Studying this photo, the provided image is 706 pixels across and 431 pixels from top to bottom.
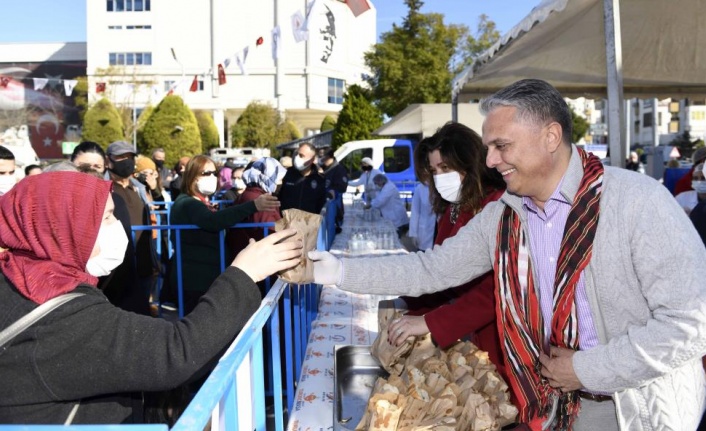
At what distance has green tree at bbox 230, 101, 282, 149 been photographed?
147 ft

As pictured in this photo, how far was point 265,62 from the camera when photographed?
54906 millimetres

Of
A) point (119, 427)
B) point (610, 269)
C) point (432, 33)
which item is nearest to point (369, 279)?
point (610, 269)

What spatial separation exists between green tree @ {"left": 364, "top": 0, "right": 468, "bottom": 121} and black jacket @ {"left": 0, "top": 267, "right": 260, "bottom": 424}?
90.4 ft

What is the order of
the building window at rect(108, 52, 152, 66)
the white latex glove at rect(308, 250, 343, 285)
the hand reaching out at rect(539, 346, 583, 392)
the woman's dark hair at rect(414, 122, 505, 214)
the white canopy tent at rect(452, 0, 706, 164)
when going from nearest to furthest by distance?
1. the hand reaching out at rect(539, 346, 583, 392)
2. the white latex glove at rect(308, 250, 343, 285)
3. the woman's dark hair at rect(414, 122, 505, 214)
4. the white canopy tent at rect(452, 0, 706, 164)
5. the building window at rect(108, 52, 152, 66)

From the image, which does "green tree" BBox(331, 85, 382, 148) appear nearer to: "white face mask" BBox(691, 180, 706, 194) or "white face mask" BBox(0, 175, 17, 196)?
"white face mask" BBox(691, 180, 706, 194)

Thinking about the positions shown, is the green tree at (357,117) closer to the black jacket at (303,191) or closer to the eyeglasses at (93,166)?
the black jacket at (303,191)

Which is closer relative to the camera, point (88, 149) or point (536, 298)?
point (536, 298)

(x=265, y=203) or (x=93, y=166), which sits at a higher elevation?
(x=93, y=166)

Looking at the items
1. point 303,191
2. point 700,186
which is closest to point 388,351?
point 700,186

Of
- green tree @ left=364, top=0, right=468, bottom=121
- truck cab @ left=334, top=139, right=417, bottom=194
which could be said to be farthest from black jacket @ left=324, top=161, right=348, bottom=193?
green tree @ left=364, top=0, right=468, bottom=121

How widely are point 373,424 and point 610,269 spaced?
0.79 m

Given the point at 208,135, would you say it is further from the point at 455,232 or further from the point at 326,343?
the point at 455,232

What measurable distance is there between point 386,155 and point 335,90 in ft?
135

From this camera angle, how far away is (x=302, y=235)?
2.22m
